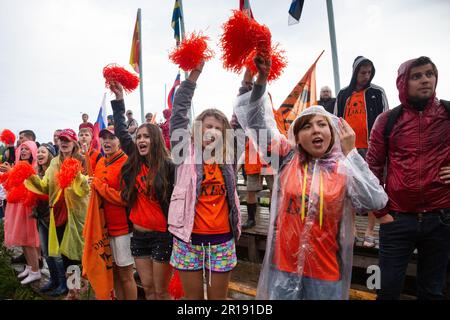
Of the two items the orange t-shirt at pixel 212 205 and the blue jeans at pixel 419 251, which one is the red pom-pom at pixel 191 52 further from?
the blue jeans at pixel 419 251

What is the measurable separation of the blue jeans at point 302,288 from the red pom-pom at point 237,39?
4.72ft

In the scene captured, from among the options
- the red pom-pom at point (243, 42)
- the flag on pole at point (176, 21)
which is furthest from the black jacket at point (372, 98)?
the flag on pole at point (176, 21)

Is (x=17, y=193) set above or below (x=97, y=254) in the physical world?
above

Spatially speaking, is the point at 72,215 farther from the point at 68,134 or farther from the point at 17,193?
the point at 68,134

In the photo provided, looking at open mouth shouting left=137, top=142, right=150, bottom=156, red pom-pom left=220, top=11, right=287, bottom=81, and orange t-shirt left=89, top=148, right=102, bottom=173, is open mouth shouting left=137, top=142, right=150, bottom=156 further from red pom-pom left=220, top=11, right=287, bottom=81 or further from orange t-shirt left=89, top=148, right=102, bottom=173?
orange t-shirt left=89, top=148, right=102, bottom=173

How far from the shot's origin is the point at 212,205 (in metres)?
2.25

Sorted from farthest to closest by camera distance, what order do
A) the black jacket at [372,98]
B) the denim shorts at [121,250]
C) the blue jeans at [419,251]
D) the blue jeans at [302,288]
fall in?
the black jacket at [372,98]
the denim shorts at [121,250]
the blue jeans at [419,251]
the blue jeans at [302,288]

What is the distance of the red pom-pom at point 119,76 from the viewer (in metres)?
2.85

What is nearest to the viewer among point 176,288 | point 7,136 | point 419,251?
point 419,251

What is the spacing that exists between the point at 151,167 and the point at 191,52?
3.72 ft

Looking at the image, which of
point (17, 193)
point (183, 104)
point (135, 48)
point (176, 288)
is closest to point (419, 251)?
point (176, 288)

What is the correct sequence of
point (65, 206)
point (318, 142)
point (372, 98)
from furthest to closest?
1. point (372, 98)
2. point (65, 206)
3. point (318, 142)

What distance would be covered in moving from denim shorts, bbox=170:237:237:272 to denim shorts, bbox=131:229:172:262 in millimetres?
375

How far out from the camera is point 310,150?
1.84 metres
